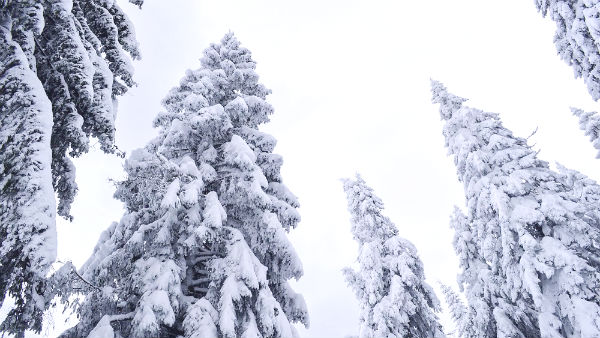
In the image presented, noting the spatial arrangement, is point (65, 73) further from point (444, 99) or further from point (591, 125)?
point (591, 125)

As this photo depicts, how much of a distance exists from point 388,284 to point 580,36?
13096mm

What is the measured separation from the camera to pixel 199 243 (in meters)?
8.75

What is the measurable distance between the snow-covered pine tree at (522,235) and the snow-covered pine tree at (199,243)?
29.4 feet

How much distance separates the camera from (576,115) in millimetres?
16500

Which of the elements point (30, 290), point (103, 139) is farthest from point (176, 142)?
point (30, 290)

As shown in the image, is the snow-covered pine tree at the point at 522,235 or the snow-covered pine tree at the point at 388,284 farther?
the snow-covered pine tree at the point at 388,284

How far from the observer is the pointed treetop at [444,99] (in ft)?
58.5

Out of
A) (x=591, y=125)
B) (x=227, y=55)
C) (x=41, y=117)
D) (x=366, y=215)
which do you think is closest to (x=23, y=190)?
(x=41, y=117)

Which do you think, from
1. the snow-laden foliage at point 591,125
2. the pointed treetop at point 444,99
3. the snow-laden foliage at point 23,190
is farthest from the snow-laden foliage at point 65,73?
the snow-laden foliage at point 591,125

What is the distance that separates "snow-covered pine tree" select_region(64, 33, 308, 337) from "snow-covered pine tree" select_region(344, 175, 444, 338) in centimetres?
811

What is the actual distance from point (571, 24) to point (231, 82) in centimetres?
1216

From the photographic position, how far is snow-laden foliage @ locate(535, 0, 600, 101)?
34.4ft

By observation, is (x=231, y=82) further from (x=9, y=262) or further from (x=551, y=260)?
(x=551, y=260)

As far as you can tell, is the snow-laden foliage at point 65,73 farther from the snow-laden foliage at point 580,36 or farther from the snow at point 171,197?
the snow-laden foliage at point 580,36
